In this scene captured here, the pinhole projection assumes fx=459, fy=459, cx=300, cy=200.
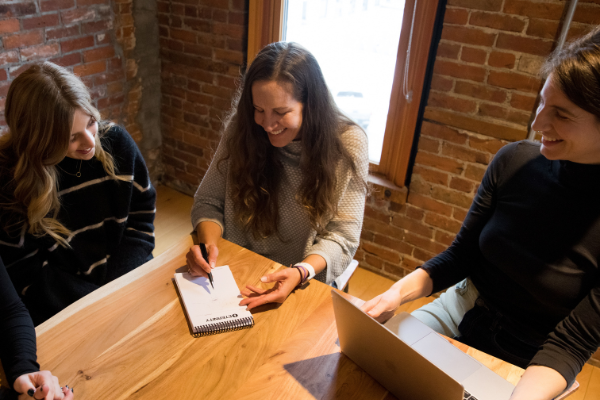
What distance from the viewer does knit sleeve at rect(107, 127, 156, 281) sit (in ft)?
5.40

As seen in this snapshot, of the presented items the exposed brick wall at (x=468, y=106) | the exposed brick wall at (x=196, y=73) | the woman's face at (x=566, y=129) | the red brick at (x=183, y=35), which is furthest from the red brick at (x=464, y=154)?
the red brick at (x=183, y=35)

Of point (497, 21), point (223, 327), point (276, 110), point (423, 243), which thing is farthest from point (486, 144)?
point (223, 327)

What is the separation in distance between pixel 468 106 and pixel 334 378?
1.54m

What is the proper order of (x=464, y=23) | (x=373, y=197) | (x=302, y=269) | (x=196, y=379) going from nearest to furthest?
(x=196, y=379) < (x=302, y=269) < (x=464, y=23) < (x=373, y=197)

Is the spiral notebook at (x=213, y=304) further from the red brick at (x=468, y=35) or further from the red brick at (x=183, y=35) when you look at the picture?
the red brick at (x=183, y=35)

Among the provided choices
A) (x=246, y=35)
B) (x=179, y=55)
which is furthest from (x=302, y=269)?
(x=179, y=55)

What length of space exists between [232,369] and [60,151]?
0.84 metres

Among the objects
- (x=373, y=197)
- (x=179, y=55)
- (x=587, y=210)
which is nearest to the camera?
(x=587, y=210)

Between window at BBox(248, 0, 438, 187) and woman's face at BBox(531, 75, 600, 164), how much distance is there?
109 centimetres

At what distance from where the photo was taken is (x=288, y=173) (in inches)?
65.0

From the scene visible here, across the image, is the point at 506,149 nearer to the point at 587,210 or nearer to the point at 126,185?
the point at 587,210

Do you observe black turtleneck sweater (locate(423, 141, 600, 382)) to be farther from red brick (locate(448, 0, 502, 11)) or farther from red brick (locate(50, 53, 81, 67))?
red brick (locate(50, 53, 81, 67))

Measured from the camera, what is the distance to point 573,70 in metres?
1.11

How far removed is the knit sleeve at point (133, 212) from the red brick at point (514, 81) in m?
1.54
